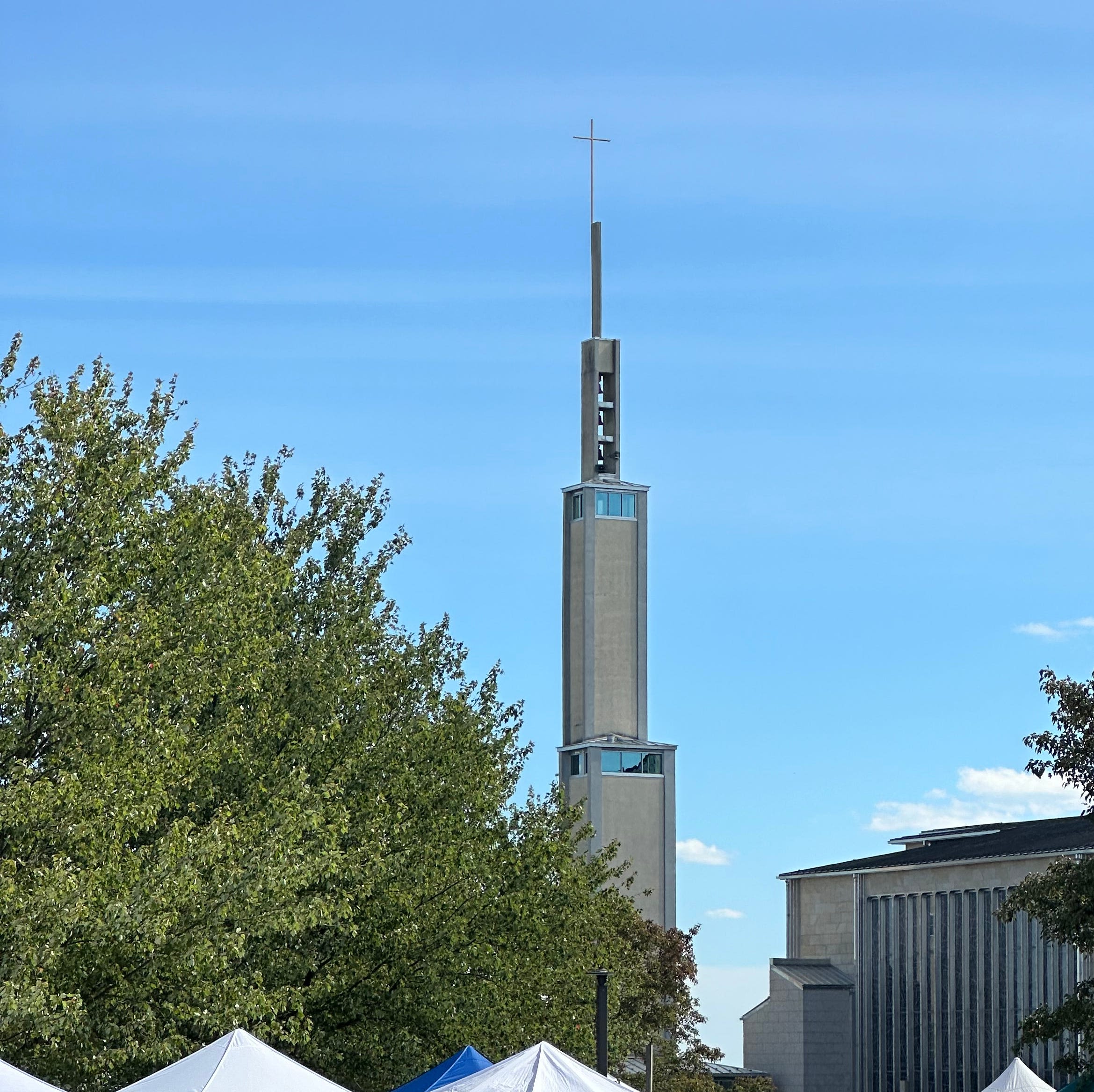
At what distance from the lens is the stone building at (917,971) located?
3644 inches

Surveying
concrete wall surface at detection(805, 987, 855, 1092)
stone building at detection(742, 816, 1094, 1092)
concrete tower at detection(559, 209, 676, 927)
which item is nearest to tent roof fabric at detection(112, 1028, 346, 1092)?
concrete tower at detection(559, 209, 676, 927)

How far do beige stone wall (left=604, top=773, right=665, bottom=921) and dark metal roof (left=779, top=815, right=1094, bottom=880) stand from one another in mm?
17025

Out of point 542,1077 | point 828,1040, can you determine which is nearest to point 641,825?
point 828,1040

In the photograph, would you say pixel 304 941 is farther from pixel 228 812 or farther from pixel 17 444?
pixel 17 444

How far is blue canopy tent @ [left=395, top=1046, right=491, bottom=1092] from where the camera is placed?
19500 millimetres

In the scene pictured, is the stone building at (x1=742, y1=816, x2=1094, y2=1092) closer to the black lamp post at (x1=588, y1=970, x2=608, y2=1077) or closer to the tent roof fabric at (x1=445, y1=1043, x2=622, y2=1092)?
the black lamp post at (x1=588, y1=970, x2=608, y2=1077)

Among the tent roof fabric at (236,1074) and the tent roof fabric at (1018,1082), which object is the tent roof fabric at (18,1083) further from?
the tent roof fabric at (1018,1082)

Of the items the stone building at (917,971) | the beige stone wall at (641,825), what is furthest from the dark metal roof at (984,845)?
the beige stone wall at (641,825)

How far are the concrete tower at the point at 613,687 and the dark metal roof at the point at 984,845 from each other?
17.3 meters

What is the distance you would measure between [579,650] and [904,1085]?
3031 cm

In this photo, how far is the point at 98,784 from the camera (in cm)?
2152

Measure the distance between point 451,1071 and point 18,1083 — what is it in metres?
6.70

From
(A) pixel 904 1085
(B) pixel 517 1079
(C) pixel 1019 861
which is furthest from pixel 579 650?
(B) pixel 517 1079

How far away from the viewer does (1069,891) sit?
1043 inches
